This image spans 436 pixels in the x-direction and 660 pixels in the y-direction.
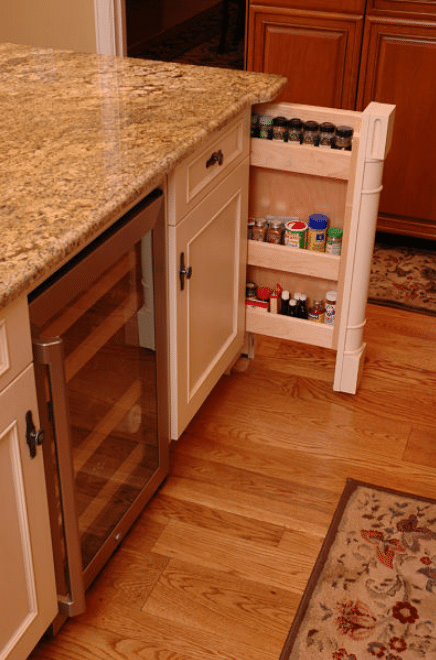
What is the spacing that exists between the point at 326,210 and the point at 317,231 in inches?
2.7

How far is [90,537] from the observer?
174 centimetres

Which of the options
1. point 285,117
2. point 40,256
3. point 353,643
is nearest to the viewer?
point 40,256

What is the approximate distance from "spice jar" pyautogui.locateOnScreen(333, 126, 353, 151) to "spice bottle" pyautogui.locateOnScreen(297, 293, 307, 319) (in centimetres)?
47

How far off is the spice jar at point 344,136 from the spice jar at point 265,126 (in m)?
0.18

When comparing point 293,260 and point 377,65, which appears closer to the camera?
point 293,260

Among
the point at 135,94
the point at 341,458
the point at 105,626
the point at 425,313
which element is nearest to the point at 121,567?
the point at 105,626

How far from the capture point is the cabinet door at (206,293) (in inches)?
75.1

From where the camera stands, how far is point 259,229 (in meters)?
2.36

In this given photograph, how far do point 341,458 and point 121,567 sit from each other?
689mm

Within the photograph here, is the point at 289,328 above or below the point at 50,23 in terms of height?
below

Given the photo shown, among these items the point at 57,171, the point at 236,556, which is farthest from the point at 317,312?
the point at 57,171

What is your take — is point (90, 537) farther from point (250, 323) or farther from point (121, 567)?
point (250, 323)

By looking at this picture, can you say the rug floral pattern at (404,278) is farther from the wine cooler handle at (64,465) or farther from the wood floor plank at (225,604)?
the wine cooler handle at (64,465)

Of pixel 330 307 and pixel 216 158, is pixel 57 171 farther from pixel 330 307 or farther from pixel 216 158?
A: pixel 330 307
